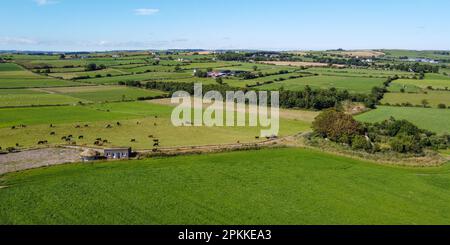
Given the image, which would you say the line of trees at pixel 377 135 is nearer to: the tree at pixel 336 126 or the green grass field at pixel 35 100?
the tree at pixel 336 126

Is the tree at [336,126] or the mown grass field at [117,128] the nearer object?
the mown grass field at [117,128]

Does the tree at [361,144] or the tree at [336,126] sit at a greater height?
the tree at [336,126]

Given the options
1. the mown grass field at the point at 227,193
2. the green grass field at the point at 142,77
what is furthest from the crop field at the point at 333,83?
the mown grass field at the point at 227,193

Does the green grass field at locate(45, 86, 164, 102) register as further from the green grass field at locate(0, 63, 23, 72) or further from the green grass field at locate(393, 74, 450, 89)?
the green grass field at locate(393, 74, 450, 89)

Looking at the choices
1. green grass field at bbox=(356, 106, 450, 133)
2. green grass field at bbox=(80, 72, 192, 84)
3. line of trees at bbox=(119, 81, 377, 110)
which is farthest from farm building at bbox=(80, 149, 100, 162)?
green grass field at bbox=(80, 72, 192, 84)

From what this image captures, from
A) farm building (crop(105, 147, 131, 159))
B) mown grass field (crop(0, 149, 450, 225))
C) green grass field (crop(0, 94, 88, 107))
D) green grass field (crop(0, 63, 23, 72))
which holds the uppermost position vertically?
green grass field (crop(0, 63, 23, 72))

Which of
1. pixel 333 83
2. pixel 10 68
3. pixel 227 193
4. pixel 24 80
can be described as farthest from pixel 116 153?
pixel 10 68
